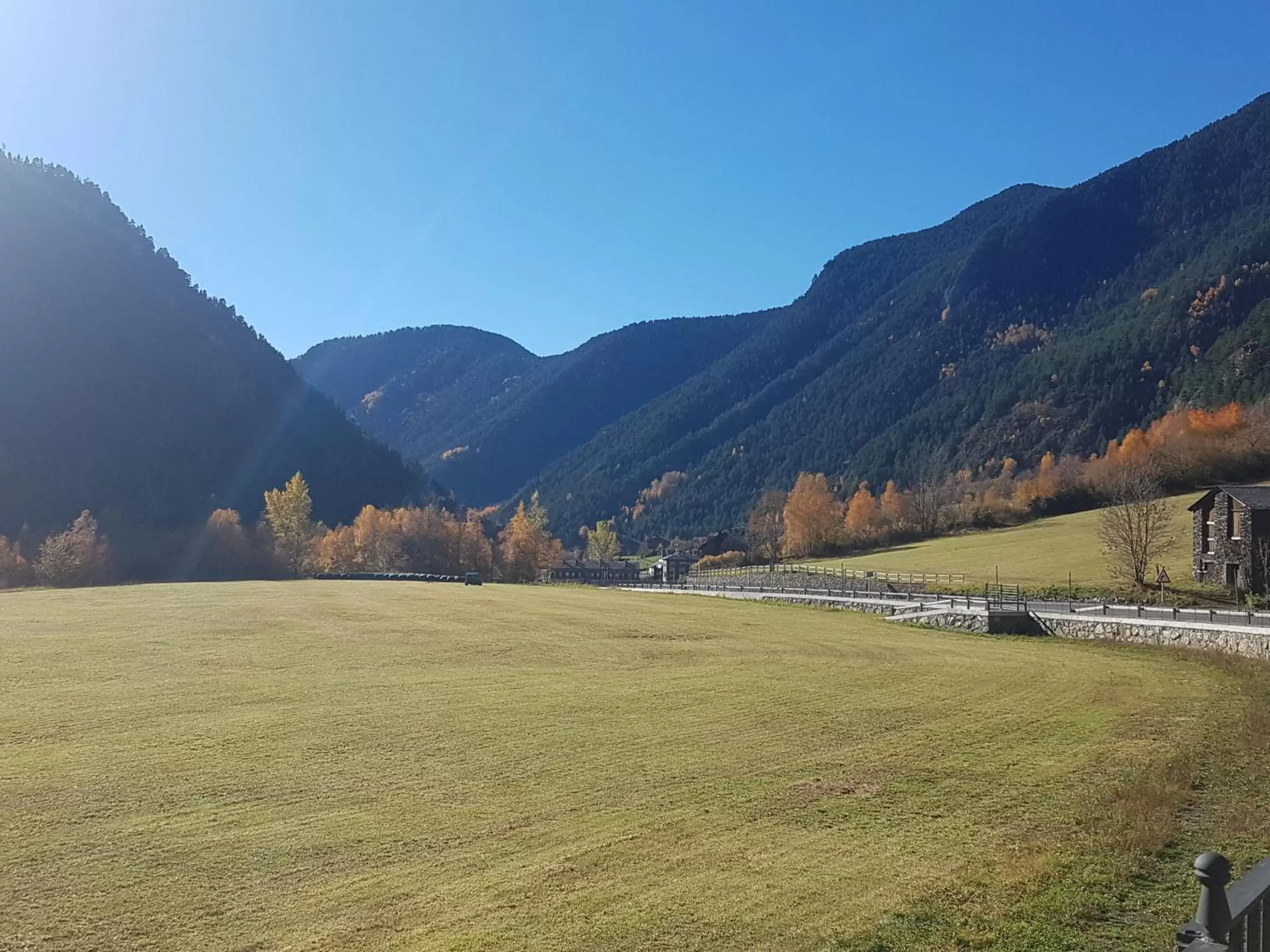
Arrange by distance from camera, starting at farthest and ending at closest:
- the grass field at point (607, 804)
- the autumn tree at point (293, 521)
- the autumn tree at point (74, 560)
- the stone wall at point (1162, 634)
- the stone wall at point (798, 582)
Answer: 1. the autumn tree at point (293, 521)
2. the autumn tree at point (74, 560)
3. the stone wall at point (798, 582)
4. the stone wall at point (1162, 634)
5. the grass field at point (607, 804)

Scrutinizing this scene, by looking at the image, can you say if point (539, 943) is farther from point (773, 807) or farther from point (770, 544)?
point (770, 544)

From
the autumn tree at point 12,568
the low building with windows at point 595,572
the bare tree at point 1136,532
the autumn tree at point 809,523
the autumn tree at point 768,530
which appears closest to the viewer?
the bare tree at point 1136,532

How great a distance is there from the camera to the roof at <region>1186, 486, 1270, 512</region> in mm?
56562

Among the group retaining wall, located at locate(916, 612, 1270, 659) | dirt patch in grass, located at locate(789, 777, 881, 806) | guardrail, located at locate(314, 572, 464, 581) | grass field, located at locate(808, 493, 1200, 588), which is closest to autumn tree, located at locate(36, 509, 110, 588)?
guardrail, located at locate(314, 572, 464, 581)

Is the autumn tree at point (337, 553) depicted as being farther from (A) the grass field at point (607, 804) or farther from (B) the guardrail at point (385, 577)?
(A) the grass field at point (607, 804)

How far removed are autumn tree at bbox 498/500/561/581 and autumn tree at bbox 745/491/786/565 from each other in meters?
34.3

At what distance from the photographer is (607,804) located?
14.5 m

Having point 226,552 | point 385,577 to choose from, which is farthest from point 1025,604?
point 226,552

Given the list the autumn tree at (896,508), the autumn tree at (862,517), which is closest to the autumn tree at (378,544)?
the autumn tree at (862,517)

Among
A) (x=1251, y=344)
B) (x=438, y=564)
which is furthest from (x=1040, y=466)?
(x=438, y=564)

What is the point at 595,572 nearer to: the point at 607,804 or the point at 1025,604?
the point at 1025,604

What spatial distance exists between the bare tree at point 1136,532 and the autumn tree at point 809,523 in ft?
198

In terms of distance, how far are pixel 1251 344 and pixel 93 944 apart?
672 feet

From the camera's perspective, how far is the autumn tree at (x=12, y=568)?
101938 mm
